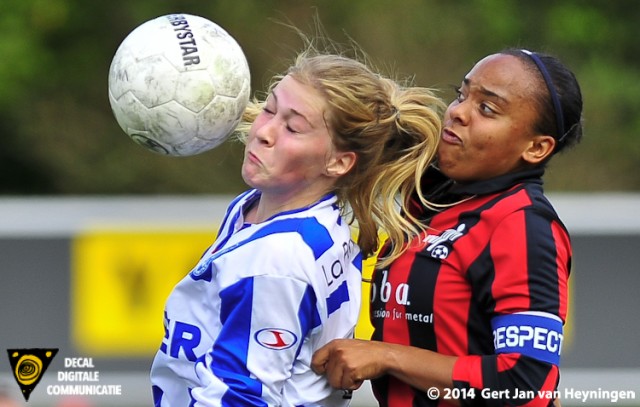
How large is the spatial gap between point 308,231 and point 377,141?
41cm

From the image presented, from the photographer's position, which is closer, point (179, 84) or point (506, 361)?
point (506, 361)

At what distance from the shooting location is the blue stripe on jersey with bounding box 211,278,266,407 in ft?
10.0

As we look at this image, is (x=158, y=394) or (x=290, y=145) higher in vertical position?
(x=290, y=145)

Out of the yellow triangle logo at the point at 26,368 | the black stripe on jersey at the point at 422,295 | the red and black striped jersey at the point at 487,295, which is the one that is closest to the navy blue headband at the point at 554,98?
the red and black striped jersey at the point at 487,295

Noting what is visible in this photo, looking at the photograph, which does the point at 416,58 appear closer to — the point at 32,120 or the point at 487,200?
the point at 32,120

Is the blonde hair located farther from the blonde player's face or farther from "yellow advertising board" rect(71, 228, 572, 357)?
"yellow advertising board" rect(71, 228, 572, 357)

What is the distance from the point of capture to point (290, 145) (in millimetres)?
3297

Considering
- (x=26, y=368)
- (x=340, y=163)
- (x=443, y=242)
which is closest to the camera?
(x=443, y=242)

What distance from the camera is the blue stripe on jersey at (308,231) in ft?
10.4

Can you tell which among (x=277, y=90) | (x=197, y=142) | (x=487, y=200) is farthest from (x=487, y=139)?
(x=197, y=142)

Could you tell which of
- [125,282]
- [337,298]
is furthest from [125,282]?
[337,298]

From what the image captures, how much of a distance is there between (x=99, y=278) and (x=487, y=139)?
4585 millimetres

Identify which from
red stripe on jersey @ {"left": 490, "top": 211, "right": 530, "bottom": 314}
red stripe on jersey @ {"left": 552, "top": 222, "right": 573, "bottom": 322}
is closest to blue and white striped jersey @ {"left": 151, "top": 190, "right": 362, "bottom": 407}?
red stripe on jersey @ {"left": 490, "top": 211, "right": 530, "bottom": 314}

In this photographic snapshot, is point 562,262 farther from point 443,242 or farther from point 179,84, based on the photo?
point 179,84
